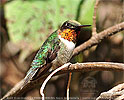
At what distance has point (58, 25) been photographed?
8.38 feet

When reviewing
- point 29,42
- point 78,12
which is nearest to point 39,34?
point 29,42

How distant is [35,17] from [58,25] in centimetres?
28

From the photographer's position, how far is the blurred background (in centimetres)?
248

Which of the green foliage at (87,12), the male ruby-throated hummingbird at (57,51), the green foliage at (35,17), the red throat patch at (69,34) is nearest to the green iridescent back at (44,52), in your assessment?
the male ruby-throated hummingbird at (57,51)

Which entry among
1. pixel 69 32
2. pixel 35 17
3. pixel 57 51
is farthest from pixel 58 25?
pixel 57 51

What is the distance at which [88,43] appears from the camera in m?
2.19

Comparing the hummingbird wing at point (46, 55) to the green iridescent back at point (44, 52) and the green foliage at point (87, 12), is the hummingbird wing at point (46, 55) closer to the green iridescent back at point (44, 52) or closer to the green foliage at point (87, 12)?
the green iridescent back at point (44, 52)

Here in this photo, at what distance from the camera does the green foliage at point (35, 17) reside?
2.46 m

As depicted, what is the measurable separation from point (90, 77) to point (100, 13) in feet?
3.45

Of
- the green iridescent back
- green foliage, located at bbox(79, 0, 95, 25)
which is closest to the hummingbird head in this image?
the green iridescent back

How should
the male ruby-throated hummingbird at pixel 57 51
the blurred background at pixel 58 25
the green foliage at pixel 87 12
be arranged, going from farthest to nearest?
the blurred background at pixel 58 25
the green foliage at pixel 87 12
the male ruby-throated hummingbird at pixel 57 51

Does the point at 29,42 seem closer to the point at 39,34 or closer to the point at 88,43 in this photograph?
the point at 39,34

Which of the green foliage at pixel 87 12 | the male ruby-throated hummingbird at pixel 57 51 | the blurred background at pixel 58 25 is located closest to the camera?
the male ruby-throated hummingbird at pixel 57 51

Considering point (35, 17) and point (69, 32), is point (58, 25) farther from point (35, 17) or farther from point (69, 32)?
point (69, 32)
